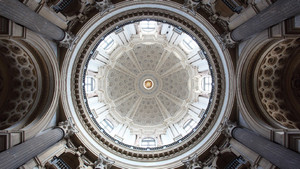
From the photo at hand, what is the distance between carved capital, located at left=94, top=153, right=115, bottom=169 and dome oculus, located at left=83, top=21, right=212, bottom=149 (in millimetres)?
5999

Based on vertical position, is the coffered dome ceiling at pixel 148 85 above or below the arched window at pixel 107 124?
above

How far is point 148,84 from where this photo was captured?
40.9 metres

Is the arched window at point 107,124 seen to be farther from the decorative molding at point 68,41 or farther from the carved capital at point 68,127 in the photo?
the decorative molding at point 68,41

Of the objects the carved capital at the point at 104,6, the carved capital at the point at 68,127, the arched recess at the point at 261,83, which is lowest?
the carved capital at the point at 68,127

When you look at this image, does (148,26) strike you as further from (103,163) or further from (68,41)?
(103,163)

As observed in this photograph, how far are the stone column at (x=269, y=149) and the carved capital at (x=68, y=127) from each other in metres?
15.5

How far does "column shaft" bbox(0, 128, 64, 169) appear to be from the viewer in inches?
480

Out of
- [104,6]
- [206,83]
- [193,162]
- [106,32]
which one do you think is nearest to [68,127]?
[106,32]

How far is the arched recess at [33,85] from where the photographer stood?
1672 centimetres

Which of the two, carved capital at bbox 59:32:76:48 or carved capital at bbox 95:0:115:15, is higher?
carved capital at bbox 95:0:115:15

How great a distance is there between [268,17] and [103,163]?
1918cm

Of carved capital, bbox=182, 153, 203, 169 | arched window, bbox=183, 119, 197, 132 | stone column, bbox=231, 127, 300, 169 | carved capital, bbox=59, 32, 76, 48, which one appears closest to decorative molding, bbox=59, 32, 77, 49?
carved capital, bbox=59, 32, 76, 48

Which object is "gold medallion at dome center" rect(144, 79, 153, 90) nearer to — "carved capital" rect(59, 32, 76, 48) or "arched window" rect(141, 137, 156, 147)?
"arched window" rect(141, 137, 156, 147)

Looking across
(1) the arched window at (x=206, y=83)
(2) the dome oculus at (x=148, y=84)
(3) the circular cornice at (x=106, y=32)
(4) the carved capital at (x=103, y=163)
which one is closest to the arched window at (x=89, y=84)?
(2) the dome oculus at (x=148, y=84)
